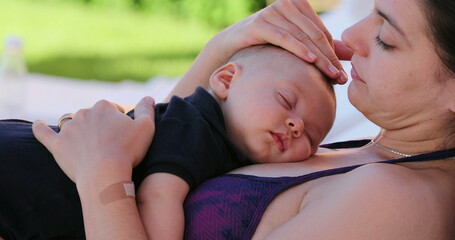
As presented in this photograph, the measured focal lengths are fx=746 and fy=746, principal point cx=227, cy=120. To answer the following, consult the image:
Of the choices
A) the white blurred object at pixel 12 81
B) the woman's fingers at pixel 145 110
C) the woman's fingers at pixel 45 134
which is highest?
the woman's fingers at pixel 145 110

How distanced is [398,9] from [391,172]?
0.41 meters

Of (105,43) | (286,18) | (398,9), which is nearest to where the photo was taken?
(398,9)

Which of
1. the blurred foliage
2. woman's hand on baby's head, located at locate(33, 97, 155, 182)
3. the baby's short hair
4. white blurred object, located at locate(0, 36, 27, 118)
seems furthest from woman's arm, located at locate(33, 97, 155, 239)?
the blurred foliage

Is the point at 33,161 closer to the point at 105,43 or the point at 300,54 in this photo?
the point at 300,54

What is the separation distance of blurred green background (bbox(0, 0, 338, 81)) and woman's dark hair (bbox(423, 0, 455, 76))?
437 centimetres

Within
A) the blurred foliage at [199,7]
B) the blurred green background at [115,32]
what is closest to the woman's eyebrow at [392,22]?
the blurred green background at [115,32]

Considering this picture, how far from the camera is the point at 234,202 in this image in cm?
180

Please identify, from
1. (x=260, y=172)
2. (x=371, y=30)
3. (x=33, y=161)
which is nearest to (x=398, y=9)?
(x=371, y=30)

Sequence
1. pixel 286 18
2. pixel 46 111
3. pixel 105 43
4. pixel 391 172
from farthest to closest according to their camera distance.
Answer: pixel 105 43 → pixel 46 111 → pixel 286 18 → pixel 391 172

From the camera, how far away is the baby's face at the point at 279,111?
6.66 ft

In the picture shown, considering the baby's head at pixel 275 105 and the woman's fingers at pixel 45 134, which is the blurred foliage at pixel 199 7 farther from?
the woman's fingers at pixel 45 134

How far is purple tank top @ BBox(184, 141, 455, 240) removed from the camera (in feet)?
5.82

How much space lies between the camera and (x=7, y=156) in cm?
188

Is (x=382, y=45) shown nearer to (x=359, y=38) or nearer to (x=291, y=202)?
(x=359, y=38)
